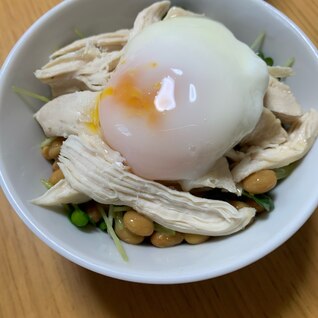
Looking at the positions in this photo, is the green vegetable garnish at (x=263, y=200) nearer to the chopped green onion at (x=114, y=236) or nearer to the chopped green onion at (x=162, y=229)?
the chopped green onion at (x=162, y=229)

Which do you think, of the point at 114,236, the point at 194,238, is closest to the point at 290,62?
the point at 194,238

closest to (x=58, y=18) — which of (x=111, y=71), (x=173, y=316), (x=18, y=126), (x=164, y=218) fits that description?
(x=111, y=71)

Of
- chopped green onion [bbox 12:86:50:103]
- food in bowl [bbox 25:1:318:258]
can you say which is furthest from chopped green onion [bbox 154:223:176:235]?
chopped green onion [bbox 12:86:50:103]

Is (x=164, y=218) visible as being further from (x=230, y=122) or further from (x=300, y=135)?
(x=300, y=135)

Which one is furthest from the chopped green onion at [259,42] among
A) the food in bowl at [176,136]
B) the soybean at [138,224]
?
the soybean at [138,224]

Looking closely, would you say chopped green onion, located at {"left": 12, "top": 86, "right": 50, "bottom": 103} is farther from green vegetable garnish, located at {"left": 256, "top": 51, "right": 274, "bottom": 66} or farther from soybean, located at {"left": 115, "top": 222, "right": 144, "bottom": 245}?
green vegetable garnish, located at {"left": 256, "top": 51, "right": 274, "bottom": 66}
